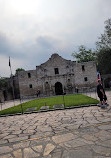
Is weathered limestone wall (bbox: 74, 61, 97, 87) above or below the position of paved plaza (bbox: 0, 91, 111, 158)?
above

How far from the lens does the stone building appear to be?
81.6ft

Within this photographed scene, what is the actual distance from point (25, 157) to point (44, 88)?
74.7 ft

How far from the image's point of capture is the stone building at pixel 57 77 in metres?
24.9

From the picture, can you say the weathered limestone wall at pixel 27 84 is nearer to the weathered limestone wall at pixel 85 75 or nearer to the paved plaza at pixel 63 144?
the weathered limestone wall at pixel 85 75

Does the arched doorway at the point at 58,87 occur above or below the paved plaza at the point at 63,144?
above

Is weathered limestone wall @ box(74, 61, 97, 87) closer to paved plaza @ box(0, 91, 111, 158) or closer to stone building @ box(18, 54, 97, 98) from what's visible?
stone building @ box(18, 54, 97, 98)

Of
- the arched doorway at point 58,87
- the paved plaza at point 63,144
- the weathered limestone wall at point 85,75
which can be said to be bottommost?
the paved plaza at point 63,144

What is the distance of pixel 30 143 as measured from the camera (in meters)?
3.30

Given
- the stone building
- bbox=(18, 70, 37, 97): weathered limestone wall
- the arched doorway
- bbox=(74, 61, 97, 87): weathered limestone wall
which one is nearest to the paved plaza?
the stone building

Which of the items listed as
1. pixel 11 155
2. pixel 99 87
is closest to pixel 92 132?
pixel 11 155

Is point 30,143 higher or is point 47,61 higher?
point 47,61

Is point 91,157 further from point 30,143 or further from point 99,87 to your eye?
point 99,87

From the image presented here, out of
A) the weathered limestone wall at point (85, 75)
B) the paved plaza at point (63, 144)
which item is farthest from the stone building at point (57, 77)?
the paved plaza at point (63, 144)

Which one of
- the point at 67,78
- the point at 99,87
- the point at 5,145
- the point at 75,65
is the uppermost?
the point at 75,65
